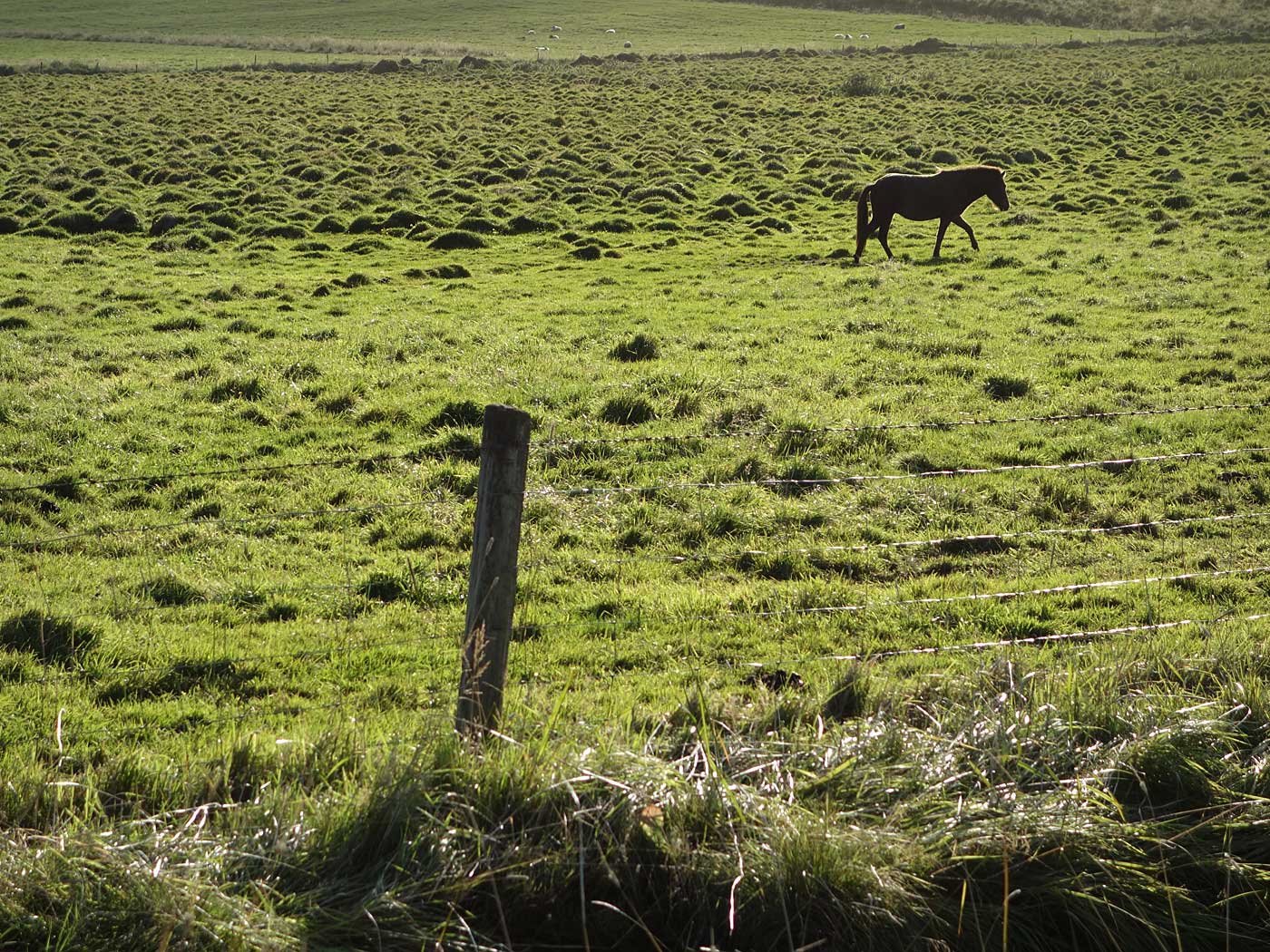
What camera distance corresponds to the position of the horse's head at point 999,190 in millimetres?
22422

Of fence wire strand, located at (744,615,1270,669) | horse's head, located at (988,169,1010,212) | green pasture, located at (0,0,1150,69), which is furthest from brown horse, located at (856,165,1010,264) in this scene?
green pasture, located at (0,0,1150,69)

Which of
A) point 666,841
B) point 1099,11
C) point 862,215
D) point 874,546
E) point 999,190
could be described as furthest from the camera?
point 1099,11

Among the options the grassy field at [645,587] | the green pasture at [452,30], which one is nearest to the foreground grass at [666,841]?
the grassy field at [645,587]

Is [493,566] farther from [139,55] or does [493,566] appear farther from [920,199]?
[139,55]

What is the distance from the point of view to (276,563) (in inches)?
297

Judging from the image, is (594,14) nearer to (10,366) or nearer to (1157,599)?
(10,366)

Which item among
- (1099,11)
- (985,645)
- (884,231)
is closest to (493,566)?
(985,645)

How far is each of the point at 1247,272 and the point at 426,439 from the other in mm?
14587

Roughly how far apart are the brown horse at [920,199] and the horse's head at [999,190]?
0.31 meters

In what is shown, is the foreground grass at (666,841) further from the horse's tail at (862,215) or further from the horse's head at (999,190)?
the horse's head at (999,190)

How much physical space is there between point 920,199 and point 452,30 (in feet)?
223

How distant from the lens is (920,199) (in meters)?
21.3

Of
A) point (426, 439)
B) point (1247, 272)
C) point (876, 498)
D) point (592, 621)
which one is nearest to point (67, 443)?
point (426, 439)

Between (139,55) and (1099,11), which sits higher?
(1099,11)
